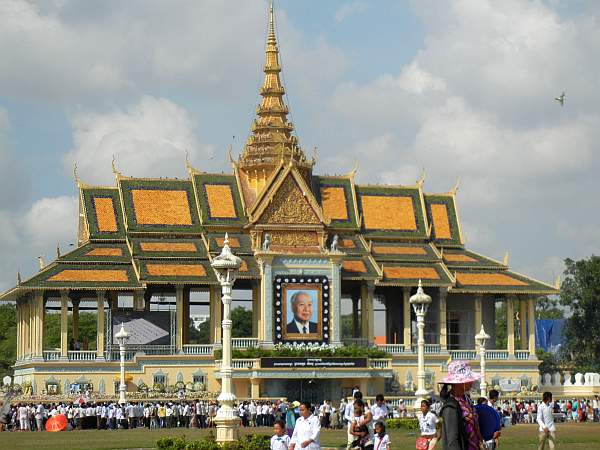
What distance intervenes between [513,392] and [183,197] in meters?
21.1

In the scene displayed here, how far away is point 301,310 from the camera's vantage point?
254ft

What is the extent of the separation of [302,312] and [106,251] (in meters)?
11.1

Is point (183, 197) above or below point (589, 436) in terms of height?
above

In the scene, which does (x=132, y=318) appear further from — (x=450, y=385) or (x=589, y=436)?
(x=450, y=385)

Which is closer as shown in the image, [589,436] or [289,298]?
[589,436]

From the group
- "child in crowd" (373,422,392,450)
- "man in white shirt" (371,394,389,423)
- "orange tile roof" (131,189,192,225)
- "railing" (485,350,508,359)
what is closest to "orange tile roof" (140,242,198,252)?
"orange tile roof" (131,189,192,225)

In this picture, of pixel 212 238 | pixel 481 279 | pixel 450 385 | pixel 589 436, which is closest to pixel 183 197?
pixel 212 238

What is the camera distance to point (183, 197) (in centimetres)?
8350

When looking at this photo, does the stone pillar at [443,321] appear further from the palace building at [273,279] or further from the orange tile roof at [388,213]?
the orange tile roof at [388,213]

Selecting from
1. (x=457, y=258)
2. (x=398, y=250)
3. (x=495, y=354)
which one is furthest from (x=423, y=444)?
(x=457, y=258)

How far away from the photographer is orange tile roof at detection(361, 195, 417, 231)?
3410 inches

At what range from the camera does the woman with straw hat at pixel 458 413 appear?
18.2 metres

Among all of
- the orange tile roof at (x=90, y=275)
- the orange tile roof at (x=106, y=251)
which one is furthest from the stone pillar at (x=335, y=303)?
the orange tile roof at (x=106, y=251)

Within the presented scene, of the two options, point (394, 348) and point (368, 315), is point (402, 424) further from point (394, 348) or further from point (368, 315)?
point (368, 315)
